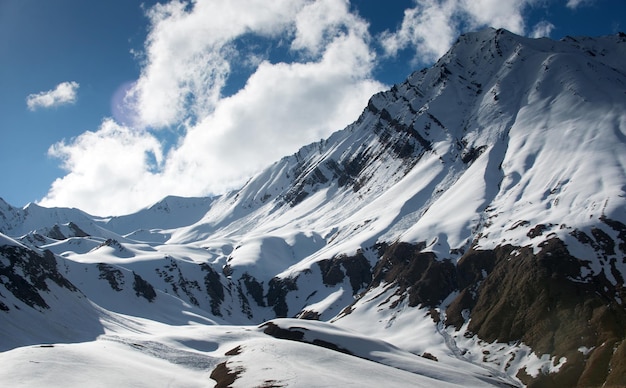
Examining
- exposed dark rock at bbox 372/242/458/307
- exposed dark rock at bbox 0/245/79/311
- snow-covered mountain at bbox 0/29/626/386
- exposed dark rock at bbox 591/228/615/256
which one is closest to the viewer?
snow-covered mountain at bbox 0/29/626/386

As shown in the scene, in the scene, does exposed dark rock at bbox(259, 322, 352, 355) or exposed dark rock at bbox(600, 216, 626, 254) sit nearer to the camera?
exposed dark rock at bbox(259, 322, 352, 355)

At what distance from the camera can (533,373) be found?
104m

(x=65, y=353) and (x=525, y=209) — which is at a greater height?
(x=525, y=209)

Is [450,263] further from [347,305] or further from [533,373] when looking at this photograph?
[533,373]

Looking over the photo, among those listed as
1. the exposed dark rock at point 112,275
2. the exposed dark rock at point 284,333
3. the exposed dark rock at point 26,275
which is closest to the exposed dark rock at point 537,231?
the exposed dark rock at point 284,333

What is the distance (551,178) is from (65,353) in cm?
15675

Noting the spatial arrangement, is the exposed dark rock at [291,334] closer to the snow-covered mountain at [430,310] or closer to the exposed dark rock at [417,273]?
the snow-covered mountain at [430,310]

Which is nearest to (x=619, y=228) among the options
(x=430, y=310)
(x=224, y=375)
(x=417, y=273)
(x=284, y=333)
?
(x=430, y=310)

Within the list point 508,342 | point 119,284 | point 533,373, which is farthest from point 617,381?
point 119,284

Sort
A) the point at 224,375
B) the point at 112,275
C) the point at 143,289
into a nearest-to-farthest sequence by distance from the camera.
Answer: the point at 224,375 → the point at 143,289 → the point at 112,275

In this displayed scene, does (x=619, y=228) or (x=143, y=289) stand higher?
(x=143, y=289)

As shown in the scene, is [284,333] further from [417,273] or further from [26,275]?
[417,273]

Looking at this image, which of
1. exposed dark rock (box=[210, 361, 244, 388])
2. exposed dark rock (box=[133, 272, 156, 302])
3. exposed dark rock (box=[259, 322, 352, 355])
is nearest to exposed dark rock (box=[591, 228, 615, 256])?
exposed dark rock (box=[259, 322, 352, 355])

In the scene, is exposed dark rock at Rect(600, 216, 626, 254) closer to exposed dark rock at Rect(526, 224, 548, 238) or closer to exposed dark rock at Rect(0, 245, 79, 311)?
exposed dark rock at Rect(526, 224, 548, 238)
